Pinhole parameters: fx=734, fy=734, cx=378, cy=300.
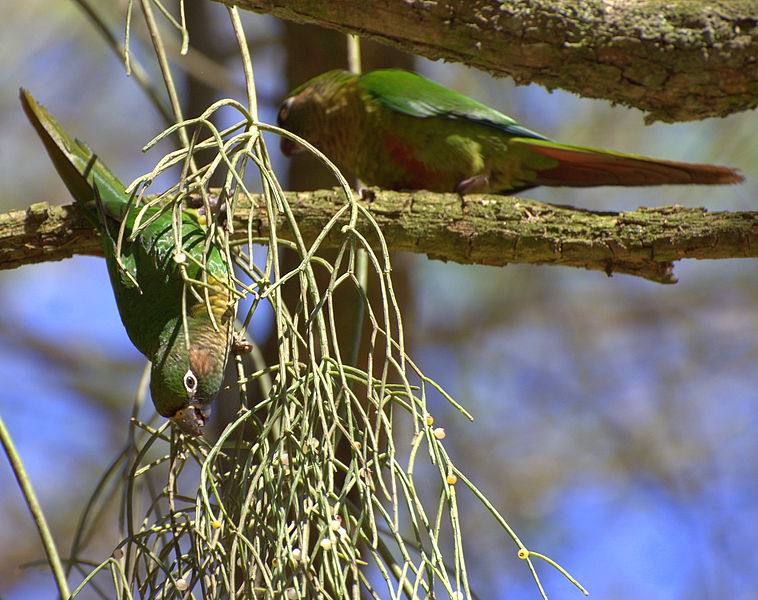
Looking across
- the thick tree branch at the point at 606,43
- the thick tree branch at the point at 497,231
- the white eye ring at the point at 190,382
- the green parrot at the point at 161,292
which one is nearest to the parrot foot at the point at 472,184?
the thick tree branch at the point at 497,231

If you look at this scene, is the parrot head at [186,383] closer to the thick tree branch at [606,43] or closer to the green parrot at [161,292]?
the green parrot at [161,292]

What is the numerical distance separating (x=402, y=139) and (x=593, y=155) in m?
0.60

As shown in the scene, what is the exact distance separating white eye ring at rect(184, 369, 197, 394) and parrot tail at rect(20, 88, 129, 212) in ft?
1.91

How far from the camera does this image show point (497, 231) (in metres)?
1.89

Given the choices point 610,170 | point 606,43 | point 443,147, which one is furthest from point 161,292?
point 610,170

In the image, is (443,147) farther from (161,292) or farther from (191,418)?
(191,418)

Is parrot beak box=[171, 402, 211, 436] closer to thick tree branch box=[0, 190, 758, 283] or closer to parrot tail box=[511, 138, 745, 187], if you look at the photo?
thick tree branch box=[0, 190, 758, 283]

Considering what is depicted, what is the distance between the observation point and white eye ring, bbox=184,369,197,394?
1.57 m

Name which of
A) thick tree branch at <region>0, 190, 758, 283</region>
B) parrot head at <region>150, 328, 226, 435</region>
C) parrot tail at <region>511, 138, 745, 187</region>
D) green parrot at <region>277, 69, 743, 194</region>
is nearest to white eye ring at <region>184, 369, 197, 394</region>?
parrot head at <region>150, 328, 226, 435</region>

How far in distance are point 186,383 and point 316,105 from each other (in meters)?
1.34

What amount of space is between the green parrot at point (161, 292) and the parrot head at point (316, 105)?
2.45 feet

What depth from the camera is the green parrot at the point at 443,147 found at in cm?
235

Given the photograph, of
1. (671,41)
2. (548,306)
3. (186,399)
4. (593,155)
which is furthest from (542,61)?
(548,306)

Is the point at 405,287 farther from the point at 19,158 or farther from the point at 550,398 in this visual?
the point at 19,158
